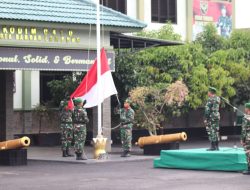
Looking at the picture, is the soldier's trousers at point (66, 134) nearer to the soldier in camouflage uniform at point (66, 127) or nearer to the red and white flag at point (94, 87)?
the soldier in camouflage uniform at point (66, 127)

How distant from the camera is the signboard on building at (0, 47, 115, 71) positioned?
76.3 feet

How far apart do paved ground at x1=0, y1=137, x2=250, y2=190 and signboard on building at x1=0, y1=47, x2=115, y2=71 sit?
10.7 feet

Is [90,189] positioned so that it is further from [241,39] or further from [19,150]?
[241,39]

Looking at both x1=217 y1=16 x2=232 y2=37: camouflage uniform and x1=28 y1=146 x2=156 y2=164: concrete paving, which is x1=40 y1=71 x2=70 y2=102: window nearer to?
x1=28 y1=146 x2=156 y2=164: concrete paving

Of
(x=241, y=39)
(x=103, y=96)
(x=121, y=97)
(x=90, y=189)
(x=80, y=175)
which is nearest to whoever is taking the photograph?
(x=90, y=189)

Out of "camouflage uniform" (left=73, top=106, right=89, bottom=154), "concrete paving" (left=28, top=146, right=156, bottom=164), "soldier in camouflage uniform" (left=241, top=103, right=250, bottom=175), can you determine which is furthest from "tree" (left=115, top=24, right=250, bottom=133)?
"soldier in camouflage uniform" (left=241, top=103, right=250, bottom=175)

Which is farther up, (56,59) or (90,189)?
(56,59)

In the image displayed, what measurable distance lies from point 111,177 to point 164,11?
2472cm

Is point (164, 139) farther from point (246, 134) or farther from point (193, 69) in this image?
point (193, 69)

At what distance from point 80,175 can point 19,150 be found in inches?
156

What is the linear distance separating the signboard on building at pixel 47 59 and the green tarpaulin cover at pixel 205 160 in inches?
225

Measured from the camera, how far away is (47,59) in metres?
24.3

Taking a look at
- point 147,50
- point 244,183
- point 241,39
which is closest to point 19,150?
point 244,183

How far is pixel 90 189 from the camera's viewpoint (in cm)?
1562
